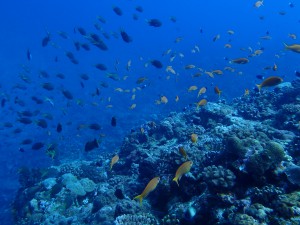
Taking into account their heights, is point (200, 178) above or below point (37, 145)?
below

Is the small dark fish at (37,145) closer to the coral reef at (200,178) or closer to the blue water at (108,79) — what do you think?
the coral reef at (200,178)

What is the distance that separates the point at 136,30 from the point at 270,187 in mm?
117087

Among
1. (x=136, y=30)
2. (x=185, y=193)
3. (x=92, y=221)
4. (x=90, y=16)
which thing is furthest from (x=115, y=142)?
(x=90, y=16)

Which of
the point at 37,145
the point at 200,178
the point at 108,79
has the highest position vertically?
the point at 108,79

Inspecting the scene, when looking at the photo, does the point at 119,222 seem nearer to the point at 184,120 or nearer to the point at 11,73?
the point at 184,120

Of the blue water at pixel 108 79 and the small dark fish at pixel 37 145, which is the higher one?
the blue water at pixel 108 79

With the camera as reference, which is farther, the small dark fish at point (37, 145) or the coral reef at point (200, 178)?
the small dark fish at point (37, 145)

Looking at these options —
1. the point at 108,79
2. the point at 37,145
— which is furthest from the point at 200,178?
the point at 108,79

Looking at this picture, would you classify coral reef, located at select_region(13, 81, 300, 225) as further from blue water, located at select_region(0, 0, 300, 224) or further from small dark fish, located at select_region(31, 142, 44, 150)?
blue water, located at select_region(0, 0, 300, 224)

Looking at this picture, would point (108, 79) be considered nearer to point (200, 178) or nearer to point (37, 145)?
point (37, 145)

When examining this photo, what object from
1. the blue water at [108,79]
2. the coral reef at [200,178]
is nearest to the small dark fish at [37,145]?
the coral reef at [200,178]

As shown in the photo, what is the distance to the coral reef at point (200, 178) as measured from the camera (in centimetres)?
492

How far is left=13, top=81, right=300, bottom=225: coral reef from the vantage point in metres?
4.92

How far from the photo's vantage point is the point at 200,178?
6.34 meters
